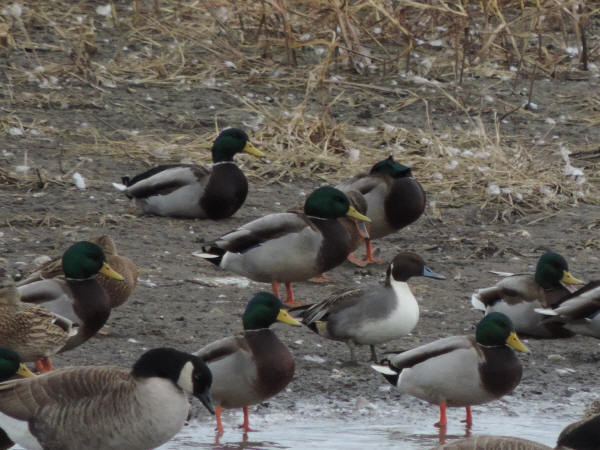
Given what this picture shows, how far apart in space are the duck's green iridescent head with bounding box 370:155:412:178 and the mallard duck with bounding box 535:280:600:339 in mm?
2100

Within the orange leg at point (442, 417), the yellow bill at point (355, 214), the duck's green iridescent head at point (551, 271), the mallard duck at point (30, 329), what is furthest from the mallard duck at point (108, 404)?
the yellow bill at point (355, 214)

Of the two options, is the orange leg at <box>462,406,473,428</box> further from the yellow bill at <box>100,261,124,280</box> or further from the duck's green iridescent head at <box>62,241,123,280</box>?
the duck's green iridescent head at <box>62,241,123,280</box>

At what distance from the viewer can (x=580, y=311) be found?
24.7 feet

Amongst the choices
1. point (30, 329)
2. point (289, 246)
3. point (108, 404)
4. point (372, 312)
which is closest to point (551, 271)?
point (372, 312)

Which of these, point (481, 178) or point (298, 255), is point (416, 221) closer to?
point (481, 178)

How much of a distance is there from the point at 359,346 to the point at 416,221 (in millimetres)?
2490

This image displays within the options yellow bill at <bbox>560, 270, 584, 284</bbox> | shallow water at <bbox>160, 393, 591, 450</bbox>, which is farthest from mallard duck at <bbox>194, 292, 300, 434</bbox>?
yellow bill at <bbox>560, 270, 584, 284</bbox>

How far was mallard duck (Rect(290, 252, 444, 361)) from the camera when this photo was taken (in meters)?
7.14

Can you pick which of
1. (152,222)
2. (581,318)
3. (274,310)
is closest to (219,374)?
(274,310)

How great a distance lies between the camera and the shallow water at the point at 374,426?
20.7ft

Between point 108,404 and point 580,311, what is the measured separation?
3.19 meters

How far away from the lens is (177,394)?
534 cm

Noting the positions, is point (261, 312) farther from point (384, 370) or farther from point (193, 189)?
point (193, 189)

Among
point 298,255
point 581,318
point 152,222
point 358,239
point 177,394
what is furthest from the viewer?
point 152,222
